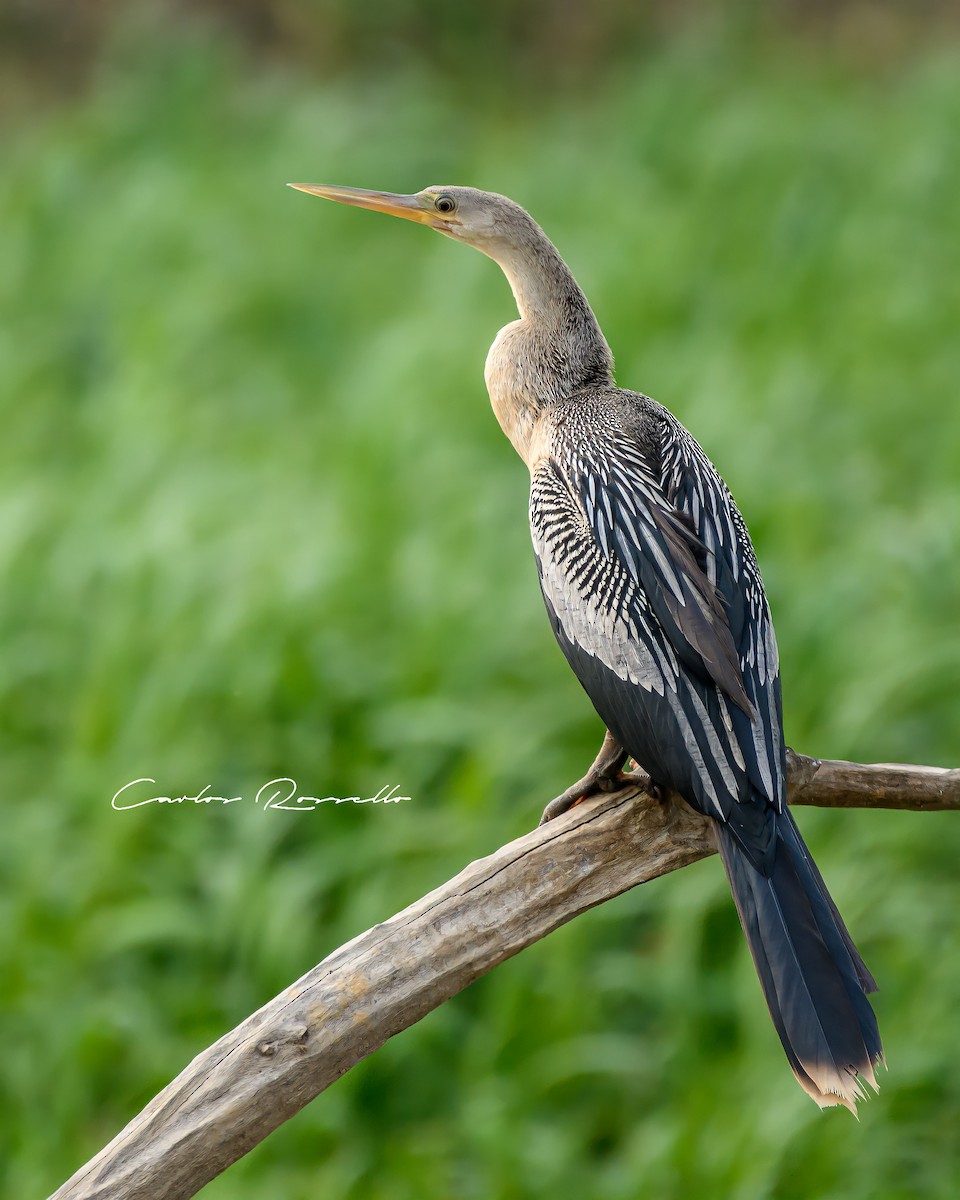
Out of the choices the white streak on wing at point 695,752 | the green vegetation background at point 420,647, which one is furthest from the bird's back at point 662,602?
the green vegetation background at point 420,647

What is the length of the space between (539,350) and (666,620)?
50cm

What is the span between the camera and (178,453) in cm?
510

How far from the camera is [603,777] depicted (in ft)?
6.72

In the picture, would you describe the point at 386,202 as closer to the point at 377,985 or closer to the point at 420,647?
the point at 377,985

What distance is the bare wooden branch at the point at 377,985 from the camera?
1773 mm

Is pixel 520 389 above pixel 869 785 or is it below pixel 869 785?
above

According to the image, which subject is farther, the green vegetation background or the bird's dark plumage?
the green vegetation background

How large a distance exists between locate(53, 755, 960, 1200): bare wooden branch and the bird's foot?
24mm

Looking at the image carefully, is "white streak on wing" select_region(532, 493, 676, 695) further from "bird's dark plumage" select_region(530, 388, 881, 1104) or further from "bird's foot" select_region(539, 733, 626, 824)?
"bird's foot" select_region(539, 733, 626, 824)

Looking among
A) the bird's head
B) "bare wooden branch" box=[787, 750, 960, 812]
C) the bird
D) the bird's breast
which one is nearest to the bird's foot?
the bird

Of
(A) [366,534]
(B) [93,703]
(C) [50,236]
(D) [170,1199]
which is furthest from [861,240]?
(D) [170,1199]

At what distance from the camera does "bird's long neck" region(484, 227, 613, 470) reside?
2131 mm

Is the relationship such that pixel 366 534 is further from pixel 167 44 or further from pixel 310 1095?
pixel 167 44

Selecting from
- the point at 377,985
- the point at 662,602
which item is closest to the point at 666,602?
the point at 662,602
